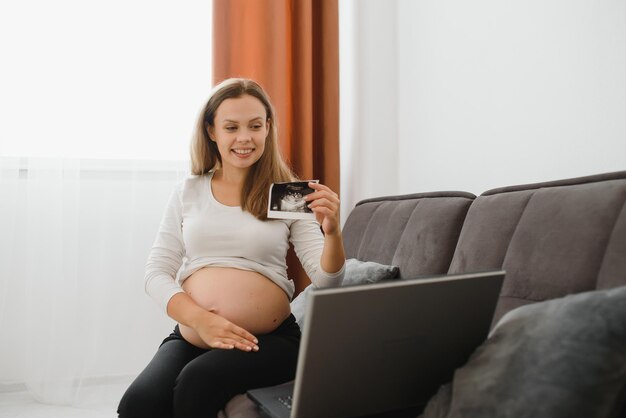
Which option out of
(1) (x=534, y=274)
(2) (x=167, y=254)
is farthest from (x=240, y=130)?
(1) (x=534, y=274)

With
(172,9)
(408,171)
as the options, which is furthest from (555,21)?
(172,9)

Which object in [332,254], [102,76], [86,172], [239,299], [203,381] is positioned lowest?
[203,381]

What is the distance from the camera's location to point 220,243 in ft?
4.74

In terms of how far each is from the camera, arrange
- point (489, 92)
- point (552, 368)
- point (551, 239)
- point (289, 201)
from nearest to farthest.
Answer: point (552, 368) → point (551, 239) → point (289, 201) → point (489, 92)

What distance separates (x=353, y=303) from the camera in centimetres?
72

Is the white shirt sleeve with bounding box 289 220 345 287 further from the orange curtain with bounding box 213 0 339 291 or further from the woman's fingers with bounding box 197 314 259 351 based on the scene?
the orange curtain with bounding box 213 0 339 291

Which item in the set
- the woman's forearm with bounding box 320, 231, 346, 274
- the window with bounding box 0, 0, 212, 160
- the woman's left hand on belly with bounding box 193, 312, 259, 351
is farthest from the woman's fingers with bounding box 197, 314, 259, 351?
the window with bounding box 0, 0, 212, 160

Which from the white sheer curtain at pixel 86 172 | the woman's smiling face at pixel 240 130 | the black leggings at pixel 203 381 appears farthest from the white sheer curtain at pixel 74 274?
the black leggings at pixel 203 381

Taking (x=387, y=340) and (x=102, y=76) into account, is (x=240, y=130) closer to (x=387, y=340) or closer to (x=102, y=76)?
(x=387, y=340)

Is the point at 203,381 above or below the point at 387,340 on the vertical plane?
below

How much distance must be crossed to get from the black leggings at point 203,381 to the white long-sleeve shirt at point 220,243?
0.23m

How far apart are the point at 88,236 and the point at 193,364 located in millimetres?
1407

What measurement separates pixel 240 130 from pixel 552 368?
1.06m

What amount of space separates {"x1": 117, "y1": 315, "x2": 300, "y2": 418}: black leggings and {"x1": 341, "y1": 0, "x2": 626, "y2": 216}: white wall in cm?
94
